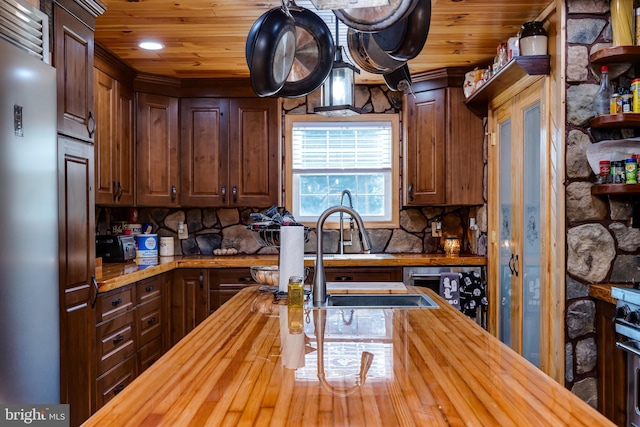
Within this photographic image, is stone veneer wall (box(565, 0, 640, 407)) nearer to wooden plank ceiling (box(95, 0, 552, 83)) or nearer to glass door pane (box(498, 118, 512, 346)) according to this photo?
wooden plank ceiling (box(95, 0, 552, 83))

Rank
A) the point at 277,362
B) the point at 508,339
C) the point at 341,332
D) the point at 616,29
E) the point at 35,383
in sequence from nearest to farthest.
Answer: the point at 277,362 → the point at 341,332 → the point at 35,383 → the point at 616,29 → the point at 508,339

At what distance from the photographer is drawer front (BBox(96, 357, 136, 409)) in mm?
3074

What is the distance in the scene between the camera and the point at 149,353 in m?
3.94

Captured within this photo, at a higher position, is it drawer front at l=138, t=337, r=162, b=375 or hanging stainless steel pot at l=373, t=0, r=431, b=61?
hanging stainless steel pot at l=373, t=0, r=431, b=61

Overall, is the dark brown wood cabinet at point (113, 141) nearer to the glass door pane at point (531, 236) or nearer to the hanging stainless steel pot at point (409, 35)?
the hanging stainless steel pot at point (409, 35)

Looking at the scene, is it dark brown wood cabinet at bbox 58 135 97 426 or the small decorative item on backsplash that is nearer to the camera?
dark brown wood cabinet at bbox 58 135 97 426

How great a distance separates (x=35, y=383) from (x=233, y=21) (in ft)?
7.51

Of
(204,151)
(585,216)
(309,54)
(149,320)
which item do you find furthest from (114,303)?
(585,216)

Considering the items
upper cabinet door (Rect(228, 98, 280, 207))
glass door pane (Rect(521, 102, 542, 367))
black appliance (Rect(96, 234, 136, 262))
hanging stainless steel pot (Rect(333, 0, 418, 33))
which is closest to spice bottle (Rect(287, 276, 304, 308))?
hanging stainless steel pot (Rect(333, 0, 418, 33))

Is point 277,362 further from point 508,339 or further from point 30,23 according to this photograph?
point 508,339

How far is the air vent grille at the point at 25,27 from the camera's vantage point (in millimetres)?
2061

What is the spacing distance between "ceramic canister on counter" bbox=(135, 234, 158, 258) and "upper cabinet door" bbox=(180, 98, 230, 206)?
438 millimetres

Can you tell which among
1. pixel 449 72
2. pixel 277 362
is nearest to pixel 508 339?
pixel 449 72

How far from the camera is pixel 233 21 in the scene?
3375mm
